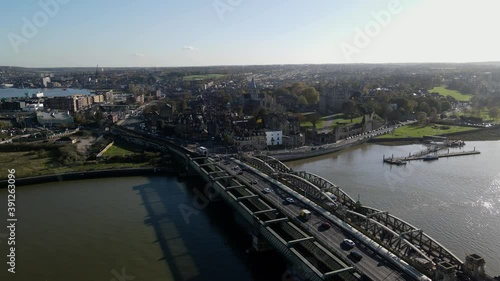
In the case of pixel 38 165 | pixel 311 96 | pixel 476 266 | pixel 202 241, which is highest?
pixel 311 96

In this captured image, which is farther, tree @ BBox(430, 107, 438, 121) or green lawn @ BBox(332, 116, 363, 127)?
tree @ BBox(430, 107, 438, 121)

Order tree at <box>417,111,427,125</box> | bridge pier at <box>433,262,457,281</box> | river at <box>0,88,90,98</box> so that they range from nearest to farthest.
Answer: bridge pier at <box>433,262,457,281</box> < tree at <box>417,111,427,125</box> < river at <box>0,88,90,98</box>

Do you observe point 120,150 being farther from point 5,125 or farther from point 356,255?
point 356,255

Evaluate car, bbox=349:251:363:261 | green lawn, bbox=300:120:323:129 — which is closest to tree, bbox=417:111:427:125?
green lawn, bbox=300:120:323:129

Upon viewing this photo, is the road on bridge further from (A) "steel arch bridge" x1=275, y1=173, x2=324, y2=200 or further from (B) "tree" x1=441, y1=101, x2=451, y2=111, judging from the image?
(B) "tree" x1=441, y1=101, x2=451, y2=111

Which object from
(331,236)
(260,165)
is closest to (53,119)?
(260,165)

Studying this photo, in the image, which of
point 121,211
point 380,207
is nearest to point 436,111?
point 380,207
